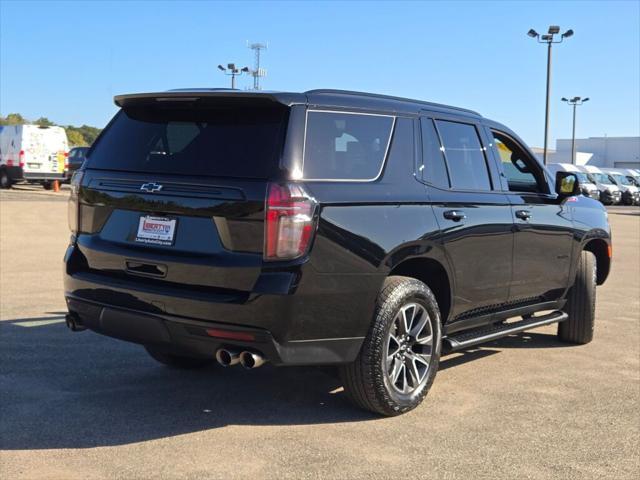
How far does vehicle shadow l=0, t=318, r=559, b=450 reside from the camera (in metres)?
4.50

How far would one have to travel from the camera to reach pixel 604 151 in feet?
301

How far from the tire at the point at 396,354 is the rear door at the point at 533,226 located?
124 cm

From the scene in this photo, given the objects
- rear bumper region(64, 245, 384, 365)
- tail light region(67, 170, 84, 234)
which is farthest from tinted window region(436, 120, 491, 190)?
tail light region(67, 170, 84, 234)

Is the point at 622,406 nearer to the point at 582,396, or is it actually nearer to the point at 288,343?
the point at 582,396

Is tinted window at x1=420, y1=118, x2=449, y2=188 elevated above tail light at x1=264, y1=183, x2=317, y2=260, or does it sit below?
above

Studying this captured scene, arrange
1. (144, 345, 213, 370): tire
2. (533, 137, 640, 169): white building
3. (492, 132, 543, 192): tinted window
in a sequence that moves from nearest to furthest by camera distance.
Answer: (144, 345, 213, 370): tire → (492, 132, 543, 192): tinted window → (533, 137, 640, 169): white building

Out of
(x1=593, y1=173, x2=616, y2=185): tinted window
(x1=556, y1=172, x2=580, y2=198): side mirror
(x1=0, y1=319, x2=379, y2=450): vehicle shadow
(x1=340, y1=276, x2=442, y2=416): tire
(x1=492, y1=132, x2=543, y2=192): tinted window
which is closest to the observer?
(x1=0, y1=319, x2=379, y2=450): vehicle shadow

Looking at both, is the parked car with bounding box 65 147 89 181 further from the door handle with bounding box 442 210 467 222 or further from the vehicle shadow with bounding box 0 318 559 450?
the door handle with bounding box 442 210 467 222

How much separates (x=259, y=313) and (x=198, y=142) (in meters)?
1.08

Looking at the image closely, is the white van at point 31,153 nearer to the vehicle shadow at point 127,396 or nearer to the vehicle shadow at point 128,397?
the vehicle shadow at point 127,396

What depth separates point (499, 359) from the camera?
261 inches

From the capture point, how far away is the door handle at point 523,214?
6.06m

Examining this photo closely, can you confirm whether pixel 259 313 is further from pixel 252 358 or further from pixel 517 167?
pixel 517 167

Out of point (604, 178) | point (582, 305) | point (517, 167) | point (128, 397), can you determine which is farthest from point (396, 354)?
point (604, 178)
